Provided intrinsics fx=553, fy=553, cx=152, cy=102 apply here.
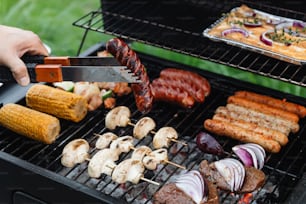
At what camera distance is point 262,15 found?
3.62m

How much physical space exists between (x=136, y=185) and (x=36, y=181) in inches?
22.0

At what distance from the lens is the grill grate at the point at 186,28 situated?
3320 millimetres

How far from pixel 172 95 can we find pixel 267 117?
63cm

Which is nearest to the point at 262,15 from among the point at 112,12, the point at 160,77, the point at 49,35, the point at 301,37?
the point at 301,37

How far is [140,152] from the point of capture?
3186 millimetres

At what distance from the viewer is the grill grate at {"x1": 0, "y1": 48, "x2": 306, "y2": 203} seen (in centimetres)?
308

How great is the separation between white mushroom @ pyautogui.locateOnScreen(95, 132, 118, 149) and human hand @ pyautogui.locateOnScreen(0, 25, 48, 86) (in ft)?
2.13

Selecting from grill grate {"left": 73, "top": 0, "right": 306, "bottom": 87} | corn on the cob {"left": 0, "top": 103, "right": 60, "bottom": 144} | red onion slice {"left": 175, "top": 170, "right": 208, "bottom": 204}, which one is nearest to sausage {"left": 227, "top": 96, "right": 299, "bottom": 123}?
grill grate {"left": 73, "top": 0, "right": 306, "bottom": 87}

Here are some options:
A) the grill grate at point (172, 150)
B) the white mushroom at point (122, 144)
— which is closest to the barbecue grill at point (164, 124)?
the grill grate at point (172, 150)

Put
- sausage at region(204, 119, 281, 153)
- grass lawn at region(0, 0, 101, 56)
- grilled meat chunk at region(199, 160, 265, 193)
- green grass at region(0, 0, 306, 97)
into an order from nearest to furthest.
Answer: grilled meat chunk at region(199, 160, 265, 193)
sausage at region(204, 119, 281, 153)
green grass at region(0, 0, 306, 97)
grass lawn at region(0, 0, 101, 56)

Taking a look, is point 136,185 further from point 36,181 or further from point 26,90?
point 26,90

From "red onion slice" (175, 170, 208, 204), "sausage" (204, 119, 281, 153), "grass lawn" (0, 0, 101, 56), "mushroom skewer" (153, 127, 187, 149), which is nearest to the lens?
"red onion slice" (175, 170, 208, 204)

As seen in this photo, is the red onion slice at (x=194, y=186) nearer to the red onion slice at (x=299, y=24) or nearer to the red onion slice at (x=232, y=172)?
the red onion slice at (x=232, y=172)

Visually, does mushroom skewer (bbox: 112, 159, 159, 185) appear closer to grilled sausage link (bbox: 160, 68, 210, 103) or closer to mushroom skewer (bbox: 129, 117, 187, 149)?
mushroom skewer (bbox: 129, 117, 187, 149)
